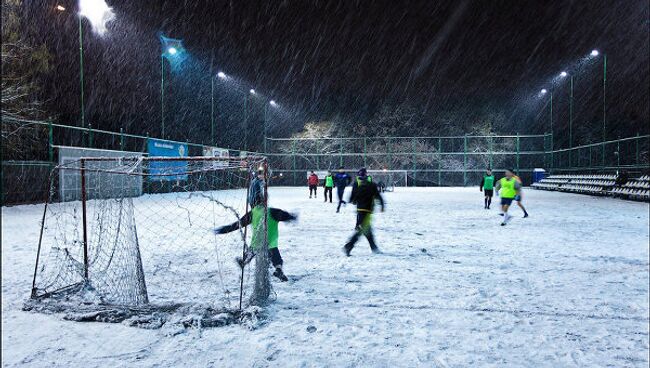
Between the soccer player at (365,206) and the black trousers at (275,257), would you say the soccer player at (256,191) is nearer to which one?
the black trousers at (275,257)

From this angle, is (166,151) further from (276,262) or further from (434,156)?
(434,156)

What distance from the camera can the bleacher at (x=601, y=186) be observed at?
1956 centimetres

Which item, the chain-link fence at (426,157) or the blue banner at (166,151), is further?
the chain-link fence at (426,157)

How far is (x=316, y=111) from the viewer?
4788cm

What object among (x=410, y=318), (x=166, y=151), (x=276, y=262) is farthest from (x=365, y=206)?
(x=166, y=151)

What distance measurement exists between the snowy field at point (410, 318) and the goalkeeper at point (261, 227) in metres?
0.44

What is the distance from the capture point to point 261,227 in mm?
5105

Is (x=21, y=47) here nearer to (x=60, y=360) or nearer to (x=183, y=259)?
(x=183, y=259)

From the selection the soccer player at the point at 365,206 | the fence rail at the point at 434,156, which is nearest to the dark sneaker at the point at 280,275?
the soccer player at the point at 365,206

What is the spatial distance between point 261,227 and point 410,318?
6.84 feet

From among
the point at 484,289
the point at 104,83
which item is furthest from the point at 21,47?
the point at 484,289

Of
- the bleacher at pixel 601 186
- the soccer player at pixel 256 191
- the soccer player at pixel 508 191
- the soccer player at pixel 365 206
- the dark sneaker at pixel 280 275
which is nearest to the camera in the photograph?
the soccer player at pixel 256 191

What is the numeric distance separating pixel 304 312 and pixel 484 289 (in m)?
2.41

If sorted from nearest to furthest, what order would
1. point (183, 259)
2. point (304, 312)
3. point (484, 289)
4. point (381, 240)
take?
point (304, 312) → point (484, 289) → point (183, 259) → point (381, 240)
